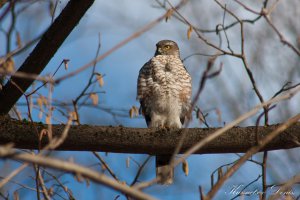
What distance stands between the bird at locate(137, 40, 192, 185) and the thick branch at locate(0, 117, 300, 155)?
162 cm

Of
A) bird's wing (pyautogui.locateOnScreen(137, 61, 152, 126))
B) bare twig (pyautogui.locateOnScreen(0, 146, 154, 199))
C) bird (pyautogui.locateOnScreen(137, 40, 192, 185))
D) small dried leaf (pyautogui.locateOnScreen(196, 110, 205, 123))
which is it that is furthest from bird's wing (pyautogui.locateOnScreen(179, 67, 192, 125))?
bare twig (pyautogui.locateOnScreen(0, 146, 154, 199))

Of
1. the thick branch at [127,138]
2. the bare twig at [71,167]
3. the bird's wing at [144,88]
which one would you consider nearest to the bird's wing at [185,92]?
the bird's wing at [144,88]

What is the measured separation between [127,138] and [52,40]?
843 mm

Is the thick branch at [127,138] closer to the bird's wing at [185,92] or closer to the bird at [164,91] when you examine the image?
the bird at [164,91]

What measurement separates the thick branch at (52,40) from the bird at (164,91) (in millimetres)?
1895

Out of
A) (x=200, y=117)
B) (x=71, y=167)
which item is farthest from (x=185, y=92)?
(x=71, y=167)

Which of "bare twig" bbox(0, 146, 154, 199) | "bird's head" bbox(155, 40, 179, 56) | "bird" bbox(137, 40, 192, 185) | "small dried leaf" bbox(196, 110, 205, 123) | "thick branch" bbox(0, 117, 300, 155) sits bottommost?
"bare twig" bbox(0, 146, 154, 199)

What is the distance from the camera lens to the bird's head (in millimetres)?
6096

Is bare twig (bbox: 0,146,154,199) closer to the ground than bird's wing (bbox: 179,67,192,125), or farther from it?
closer to the ground

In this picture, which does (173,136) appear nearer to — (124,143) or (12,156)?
(124,143)

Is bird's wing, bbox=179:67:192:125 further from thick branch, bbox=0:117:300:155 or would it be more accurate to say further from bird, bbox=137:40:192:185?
thick branch, bbox=0:117:300:155

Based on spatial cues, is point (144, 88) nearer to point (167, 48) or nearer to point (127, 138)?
point (167, 48)

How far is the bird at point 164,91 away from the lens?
17.7 ft

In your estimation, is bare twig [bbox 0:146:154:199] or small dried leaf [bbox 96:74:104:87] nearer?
bare twig [bbox 0:146:154:199]
